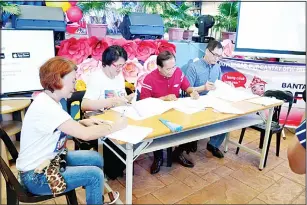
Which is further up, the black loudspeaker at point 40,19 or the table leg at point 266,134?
the black loudspeaker at point 40,19

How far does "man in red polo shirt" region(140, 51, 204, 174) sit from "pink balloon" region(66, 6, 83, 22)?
39.3 inches

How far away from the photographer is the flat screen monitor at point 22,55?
2.17 metres

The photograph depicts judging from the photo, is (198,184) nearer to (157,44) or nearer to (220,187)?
(220,187)

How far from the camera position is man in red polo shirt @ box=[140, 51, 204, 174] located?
2176 millimetres

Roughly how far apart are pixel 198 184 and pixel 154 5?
204 centimetres

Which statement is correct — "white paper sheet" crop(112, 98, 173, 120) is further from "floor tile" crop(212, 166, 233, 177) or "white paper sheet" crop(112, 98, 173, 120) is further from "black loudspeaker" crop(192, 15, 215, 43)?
"black loudspeaker" crop(192, 15, 215, 43)

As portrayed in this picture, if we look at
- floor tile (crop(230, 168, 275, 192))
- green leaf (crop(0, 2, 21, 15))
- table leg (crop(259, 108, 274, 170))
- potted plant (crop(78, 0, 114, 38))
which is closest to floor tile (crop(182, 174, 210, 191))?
floor tile (crop(230, 168, 275, 192))

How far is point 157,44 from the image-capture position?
9.45ft

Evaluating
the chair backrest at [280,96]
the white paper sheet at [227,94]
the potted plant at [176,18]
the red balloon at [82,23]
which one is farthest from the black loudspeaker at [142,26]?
the chair backrest at [280,96]

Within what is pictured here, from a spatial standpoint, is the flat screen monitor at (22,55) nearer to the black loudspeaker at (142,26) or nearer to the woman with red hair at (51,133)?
the black loudspeaker at (142,26)

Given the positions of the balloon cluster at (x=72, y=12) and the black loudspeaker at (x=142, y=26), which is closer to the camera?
the balloon cluster at (x=72, y=12)

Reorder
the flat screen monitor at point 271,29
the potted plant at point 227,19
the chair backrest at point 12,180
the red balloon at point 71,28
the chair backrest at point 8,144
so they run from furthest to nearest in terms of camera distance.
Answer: the potted plant at point 227,19 → the flat screen monitor at point 271,29 → the red balloon at point 71,28 → the chair backrest at point 8,144 → the chair backrest at point 12,180

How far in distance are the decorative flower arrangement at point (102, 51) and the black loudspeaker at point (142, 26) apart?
0.39ft

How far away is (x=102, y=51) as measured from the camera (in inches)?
102
